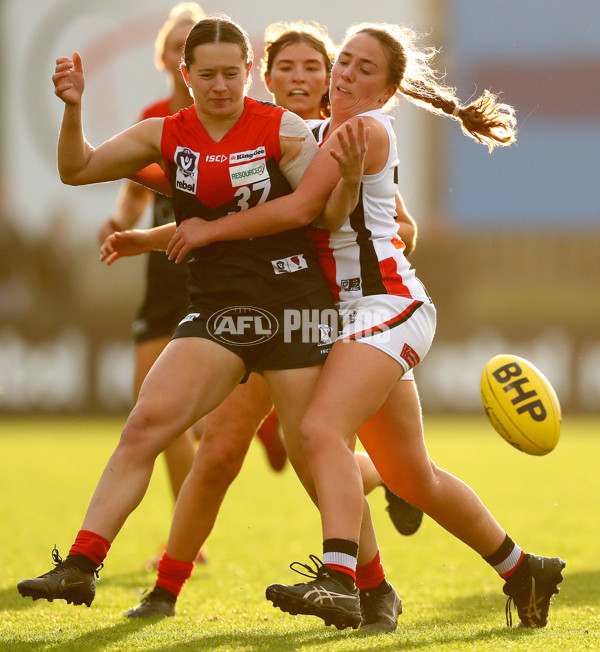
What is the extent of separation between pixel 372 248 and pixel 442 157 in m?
23.9

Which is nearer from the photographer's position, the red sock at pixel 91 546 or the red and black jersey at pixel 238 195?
the red sock at pixel 91 546

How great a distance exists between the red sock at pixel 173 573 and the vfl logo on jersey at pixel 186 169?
1.56 m

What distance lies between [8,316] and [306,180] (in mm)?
15064

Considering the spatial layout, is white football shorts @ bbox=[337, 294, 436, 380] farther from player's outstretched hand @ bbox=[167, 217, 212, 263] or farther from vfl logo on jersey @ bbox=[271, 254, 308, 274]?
player's outstretched hand @ bbox=[167, 217, 212, 263]

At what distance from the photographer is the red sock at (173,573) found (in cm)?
451

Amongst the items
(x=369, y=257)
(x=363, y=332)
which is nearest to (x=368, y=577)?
(x=363, y=332)

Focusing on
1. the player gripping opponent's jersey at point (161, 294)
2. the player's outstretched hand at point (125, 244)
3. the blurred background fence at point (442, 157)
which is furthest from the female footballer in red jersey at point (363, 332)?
the blurred background fence at point (442, 157)

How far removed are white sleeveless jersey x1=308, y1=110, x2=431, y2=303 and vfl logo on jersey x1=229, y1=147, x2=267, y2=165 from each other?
37cm

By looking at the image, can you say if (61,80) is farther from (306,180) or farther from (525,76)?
(525,76)

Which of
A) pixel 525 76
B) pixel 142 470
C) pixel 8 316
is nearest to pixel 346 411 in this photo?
pixel 142 470

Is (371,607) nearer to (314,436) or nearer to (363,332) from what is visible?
(314,436)

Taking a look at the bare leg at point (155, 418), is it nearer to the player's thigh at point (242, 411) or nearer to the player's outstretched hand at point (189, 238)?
the player's outstretched hand at point (189, 238)

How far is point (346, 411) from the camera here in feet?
12.4

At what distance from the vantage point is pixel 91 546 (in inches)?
143
